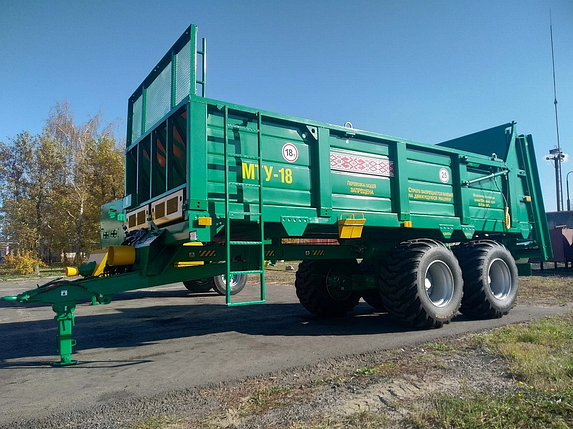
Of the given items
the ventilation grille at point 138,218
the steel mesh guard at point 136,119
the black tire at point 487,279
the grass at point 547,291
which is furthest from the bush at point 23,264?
the grass at point 547,291

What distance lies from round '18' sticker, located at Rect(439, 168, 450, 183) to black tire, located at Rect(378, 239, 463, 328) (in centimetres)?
130

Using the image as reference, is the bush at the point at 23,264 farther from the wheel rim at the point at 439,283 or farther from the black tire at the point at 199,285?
the wheel rim at the point at 439,283

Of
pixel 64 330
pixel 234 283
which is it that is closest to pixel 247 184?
pixel 64 330

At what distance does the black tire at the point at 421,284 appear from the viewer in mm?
6240

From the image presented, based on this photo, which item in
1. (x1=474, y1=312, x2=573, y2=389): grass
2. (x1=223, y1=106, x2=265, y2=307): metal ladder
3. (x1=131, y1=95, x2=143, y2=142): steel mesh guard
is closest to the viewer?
(x1=474, y1=312, x2=573, y2=389): grass

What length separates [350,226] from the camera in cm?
601

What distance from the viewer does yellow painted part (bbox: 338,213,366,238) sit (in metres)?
5.97

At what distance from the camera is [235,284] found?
39.5 ft

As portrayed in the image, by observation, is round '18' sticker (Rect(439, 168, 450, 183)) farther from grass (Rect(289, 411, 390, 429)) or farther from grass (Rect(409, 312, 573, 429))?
grass (Rect(289, 411, 390, 429))

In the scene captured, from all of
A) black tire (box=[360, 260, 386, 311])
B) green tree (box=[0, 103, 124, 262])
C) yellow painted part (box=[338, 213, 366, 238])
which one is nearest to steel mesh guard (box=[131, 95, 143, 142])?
yellow painted part (box=[338, 213, 366, 238])

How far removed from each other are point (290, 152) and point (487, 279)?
166 inches

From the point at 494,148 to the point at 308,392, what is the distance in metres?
7.38

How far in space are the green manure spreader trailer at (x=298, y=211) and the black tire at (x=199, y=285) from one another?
4.73 metres

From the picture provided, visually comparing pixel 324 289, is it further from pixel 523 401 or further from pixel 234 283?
pixel 523 401
